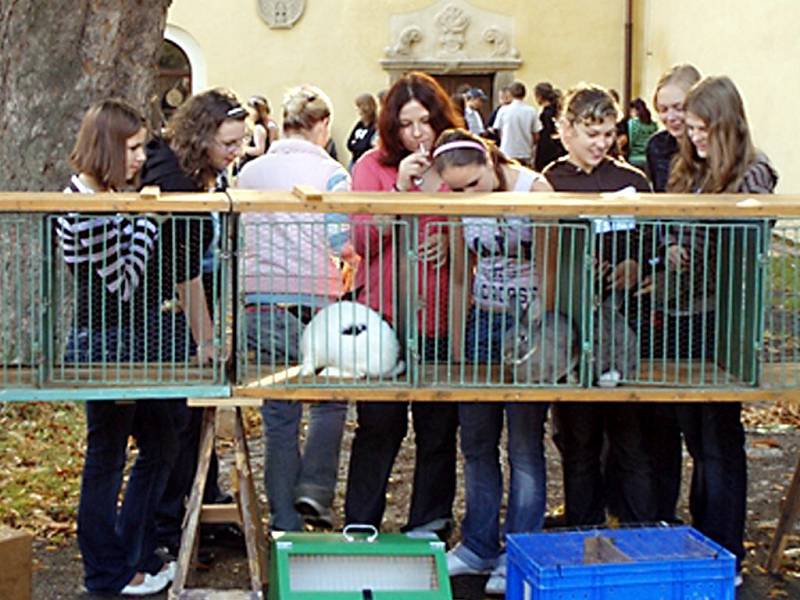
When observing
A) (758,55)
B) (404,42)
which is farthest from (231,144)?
(404,42)

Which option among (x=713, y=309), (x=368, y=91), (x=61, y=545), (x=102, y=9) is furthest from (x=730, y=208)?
(x=368, y=91)

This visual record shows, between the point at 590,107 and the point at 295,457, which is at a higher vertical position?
the point at 590,107

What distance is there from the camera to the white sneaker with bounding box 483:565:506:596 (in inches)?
217

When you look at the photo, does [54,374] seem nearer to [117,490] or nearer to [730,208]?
[117,490]

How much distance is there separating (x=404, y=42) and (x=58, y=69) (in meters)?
13.9

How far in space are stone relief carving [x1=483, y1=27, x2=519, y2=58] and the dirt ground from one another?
13.8 m

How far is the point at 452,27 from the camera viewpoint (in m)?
22.2

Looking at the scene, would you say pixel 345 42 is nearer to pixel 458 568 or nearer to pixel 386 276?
pixel 458 568

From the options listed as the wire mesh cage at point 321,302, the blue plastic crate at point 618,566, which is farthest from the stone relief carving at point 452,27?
the blue plastic crate at point 618,566

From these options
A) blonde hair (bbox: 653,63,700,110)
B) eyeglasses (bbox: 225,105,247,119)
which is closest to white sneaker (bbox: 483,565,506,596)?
eyeglasses (bbox: 225,105,247,119)

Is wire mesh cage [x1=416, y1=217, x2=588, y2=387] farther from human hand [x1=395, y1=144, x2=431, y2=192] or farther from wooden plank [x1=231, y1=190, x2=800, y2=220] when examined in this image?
human hand [x1=395, y1=144, x2=431, y2=192]

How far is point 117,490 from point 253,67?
17216 millimetres

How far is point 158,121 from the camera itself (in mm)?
8961

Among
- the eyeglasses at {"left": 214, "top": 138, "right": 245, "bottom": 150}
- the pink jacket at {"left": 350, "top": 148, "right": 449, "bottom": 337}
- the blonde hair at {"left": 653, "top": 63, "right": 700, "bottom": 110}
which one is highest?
the blonde hair at {"left": 653, "top": 63, "right": 700, "bottom": 110}
